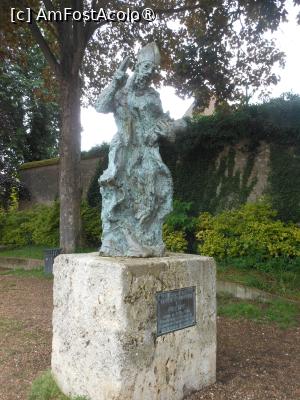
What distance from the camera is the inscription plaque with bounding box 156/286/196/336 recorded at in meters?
3.29

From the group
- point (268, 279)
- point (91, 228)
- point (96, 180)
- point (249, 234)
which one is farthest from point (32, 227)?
point (268, 279)

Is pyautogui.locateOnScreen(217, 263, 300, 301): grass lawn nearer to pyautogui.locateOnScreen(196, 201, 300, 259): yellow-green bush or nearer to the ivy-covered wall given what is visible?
pyautogui.locateOnScreen(196, 201, 300, 259): yellow-green bush

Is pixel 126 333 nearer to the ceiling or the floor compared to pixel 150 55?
nearer to the floor

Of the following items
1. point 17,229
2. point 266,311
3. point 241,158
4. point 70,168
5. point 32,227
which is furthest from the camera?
point 17,229

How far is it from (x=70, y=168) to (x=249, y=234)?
4690 millimetres

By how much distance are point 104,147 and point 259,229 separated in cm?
799

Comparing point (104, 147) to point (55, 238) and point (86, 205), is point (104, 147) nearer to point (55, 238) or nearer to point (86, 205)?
point (86, 205)

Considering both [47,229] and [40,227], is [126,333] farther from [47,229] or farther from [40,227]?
[40,227]

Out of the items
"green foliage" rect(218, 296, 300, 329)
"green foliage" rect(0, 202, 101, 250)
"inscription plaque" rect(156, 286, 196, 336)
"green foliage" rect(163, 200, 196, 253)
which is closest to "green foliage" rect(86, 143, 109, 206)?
"green foliage" rect(0, 202, 101, 250)

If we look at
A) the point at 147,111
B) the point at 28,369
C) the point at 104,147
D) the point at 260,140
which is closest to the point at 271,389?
the point at 28,369

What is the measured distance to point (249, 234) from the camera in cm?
936

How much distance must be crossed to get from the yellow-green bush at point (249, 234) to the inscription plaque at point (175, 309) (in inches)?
231

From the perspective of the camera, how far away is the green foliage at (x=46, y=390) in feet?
11.2

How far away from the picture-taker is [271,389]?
3.66 m
